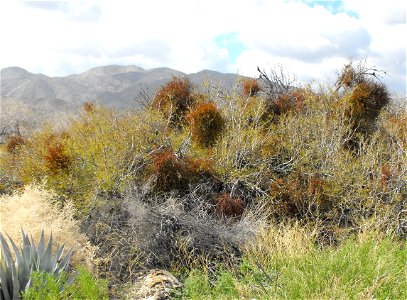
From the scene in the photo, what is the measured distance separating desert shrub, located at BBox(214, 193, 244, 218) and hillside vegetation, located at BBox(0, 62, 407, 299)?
0.07 ft

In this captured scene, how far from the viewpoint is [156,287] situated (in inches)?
257

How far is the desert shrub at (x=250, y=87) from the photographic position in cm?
1398

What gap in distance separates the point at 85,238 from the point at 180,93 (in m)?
6.93

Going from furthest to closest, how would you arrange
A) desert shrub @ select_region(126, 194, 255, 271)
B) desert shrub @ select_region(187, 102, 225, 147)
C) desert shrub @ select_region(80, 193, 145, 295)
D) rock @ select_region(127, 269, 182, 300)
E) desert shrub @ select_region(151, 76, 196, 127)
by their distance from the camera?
1. desert shrub @ select_region(151, 76, 196, 127)
2. desert shrub @ select_region(187, 102, 225, 147)
3. desert shrub @ select_region(126, 194, 255, 271)
4. desert shrub @ select_region(80, 193, 145, 295)
5. rock @ select_region(127, 269, 182, 300)

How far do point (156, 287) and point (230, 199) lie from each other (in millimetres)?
3117

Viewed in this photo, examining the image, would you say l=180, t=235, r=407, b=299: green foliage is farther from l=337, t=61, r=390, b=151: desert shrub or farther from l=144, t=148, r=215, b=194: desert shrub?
l=337, t=61, r=390, b=151: desert shrub

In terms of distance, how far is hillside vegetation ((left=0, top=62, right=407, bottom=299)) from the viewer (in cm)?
645

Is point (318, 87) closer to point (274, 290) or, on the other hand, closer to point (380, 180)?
point (380, 180)

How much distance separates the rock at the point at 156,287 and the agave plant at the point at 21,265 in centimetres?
116

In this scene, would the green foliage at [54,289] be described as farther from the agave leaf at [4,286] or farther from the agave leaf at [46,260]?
the agave leaf at [46,260]

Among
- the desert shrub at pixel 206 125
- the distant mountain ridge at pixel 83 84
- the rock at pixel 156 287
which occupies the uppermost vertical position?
the distant mountain ridge at pixel 83 84

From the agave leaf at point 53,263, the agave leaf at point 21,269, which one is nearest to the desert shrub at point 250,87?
the agave leaf at point 53,263

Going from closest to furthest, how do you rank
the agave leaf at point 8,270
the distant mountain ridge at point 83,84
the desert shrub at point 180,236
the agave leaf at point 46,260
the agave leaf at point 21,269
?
the agave leaf at point 8,270
the agave leaf at point 21,269
the agave leaf at point 46,260
the desert shrub at point 180,236
the distant mountain ridge at point 83,84

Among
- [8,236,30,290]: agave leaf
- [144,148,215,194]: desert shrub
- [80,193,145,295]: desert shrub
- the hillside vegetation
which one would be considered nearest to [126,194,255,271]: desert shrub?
the hillside vegetation
